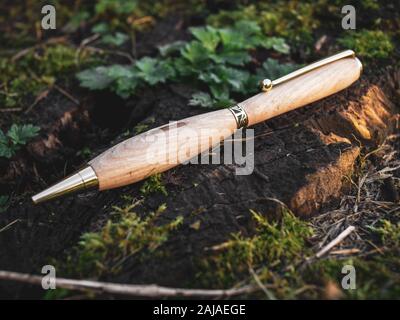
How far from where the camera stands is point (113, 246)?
2.07 m

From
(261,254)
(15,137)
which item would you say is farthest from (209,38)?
(261,254)

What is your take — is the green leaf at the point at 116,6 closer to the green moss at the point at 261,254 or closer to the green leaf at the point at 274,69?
the green leaf at the point at 274,69

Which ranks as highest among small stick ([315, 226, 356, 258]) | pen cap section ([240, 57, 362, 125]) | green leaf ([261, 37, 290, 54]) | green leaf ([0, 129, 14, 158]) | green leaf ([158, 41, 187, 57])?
green leaf ([158, 41, 187, 57])

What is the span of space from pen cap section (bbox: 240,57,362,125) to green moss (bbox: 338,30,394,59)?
34cm

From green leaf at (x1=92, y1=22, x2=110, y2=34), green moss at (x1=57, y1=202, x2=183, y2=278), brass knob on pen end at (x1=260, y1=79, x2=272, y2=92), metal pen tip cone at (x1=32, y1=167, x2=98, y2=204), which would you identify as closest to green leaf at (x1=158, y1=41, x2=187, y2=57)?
green leaf at (x1=92, y1=22, x2=110, y2=34)

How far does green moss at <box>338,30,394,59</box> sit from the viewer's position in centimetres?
308

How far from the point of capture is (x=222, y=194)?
89.0 inches

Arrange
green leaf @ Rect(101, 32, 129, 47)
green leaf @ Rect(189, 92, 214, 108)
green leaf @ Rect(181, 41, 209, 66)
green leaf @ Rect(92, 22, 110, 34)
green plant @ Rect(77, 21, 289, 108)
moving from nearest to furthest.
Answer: green leaf @ Rect(189, 92, 214, 108), green plant @ Rect(77, 21, 289, 108), green leaf @ Rect(181, 41, 209, 66), green leaf @ Rect(101, 32, 129, 47), green leaf @ Rect(92, 22, 110, 34)

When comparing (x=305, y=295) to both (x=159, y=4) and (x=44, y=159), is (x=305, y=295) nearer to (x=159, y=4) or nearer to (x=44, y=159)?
(x=44, y=159)

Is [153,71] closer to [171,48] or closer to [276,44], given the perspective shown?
[171,48]

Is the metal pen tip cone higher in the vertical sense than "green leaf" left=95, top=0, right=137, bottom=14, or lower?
lower

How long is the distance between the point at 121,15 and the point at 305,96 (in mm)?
2028

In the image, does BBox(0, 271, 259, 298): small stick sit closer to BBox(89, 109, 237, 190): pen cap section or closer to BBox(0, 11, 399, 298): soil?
BBox(0, 11, 399, 298): soil

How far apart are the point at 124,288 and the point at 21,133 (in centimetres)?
130
